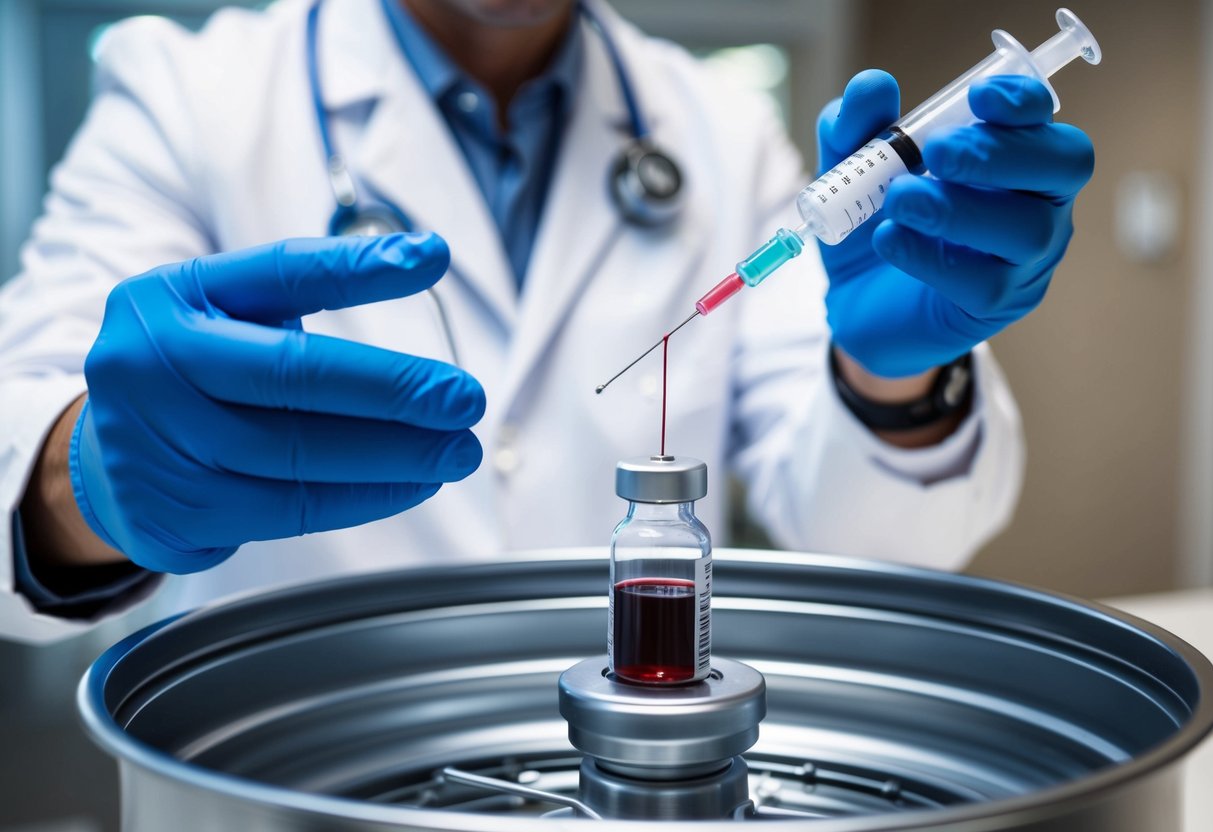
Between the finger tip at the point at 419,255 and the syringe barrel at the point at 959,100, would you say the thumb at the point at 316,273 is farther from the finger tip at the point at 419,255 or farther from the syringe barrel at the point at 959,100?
the syringe barrel at the point at 959,100

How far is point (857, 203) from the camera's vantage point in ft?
2.19

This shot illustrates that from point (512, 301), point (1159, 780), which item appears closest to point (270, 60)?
point (512, 301)

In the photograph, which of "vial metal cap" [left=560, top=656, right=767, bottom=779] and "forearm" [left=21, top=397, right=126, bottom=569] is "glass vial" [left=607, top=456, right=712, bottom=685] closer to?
"vial metal cap" [left=560, top=656, right=767, bottom=779]

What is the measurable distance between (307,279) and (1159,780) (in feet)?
1.37

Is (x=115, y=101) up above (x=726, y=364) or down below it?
above

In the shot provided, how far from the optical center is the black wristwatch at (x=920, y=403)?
94 centimetres

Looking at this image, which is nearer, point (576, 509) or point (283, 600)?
point (283, 600)

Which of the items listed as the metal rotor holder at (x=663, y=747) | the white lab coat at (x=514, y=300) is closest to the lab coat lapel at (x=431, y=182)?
the white lab coat at (x=514, y=300)

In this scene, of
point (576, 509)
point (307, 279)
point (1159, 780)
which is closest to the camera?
point (1159, 780)

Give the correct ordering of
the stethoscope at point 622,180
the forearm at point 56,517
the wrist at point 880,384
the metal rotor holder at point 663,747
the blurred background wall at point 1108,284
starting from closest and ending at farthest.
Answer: the metal rotor holder at point 663,747
the forearm at point 56,517
the wrist at point 880,384
the stethoscope at point 622,180
the blurred background wall at point 1108,284

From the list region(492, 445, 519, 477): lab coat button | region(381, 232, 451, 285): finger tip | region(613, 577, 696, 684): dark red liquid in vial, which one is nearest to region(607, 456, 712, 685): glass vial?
region(613, 577, 696, 684): dark red liquid in vial

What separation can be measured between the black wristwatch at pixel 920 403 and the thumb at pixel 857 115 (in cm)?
26

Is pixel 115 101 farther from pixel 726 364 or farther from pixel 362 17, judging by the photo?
pixel 726 364

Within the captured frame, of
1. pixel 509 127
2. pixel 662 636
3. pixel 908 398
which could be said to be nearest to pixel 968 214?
pixel 662 636
